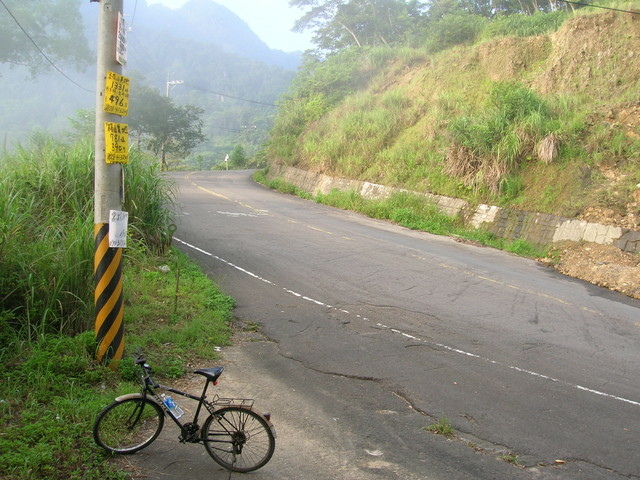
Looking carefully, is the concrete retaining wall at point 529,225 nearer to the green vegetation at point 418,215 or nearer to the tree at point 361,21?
the green vegetation at point 418,215

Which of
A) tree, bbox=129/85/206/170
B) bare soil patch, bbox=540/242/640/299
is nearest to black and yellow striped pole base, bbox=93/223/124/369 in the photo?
bare soil patch, bbox=540/242/640/299

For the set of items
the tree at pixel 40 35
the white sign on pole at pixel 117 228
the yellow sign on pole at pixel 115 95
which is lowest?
the white sign on pole at pixel 117 228

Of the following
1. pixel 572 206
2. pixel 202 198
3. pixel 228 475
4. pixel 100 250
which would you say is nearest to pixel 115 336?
pixel 100 250

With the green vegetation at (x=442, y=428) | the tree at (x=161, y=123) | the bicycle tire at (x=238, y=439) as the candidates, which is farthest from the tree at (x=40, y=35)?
the green vegetation at (x=442, y=428)

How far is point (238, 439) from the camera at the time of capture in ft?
14.8

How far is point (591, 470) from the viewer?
4715mm

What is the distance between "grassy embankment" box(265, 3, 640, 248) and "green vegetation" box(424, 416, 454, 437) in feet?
36.4

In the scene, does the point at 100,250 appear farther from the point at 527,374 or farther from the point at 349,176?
the point at 349,176

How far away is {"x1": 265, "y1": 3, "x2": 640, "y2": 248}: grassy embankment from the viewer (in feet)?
53.1

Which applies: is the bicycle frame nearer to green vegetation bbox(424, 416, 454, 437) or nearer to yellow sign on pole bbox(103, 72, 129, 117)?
green vegetation bbox(424, 416, 454, 437)

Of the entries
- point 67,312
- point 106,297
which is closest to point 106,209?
point 106,297

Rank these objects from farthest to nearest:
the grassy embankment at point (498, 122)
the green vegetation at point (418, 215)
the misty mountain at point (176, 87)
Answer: the misty mountain at point (176, 87) < the grassy embankment at point (498, 122) < the green vegetation at point (418, 215)

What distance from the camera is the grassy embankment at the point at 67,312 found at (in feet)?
14.8

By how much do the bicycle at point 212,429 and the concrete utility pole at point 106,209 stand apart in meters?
1.32
